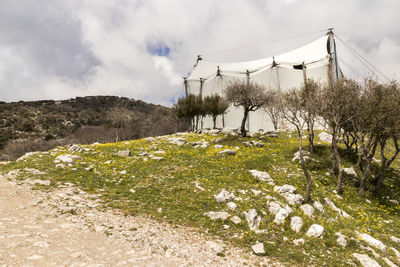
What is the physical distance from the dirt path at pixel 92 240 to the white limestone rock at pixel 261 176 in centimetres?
864

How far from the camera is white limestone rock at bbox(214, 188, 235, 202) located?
12355 millimetres

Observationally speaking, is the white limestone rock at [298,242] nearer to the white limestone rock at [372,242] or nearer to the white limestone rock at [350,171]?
the white limestone rock at [372,242]

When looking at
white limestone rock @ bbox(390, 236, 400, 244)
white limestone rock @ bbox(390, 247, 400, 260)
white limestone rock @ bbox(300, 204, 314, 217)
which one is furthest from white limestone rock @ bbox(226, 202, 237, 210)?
white limestone rock @ bbox(390, 236, 400, 244)

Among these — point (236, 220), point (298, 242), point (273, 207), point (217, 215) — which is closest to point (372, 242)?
point (298, 242)

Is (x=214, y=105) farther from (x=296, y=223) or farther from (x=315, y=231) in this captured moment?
(x=315, y=231)

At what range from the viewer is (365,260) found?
316 inches

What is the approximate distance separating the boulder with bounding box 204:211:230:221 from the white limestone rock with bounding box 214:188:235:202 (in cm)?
129

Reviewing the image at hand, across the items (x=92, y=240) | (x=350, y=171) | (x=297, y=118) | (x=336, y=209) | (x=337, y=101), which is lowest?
(x=336, y=209)

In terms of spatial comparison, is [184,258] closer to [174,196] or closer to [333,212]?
[174,196]

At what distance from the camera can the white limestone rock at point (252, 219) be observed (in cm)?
1013

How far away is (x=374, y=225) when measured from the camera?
11469 mm

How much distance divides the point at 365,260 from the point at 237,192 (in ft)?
22.5

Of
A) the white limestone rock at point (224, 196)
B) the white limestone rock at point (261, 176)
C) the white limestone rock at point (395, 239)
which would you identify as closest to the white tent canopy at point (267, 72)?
the white limestone rock at point (261, 176)

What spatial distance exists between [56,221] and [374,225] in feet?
56.0
